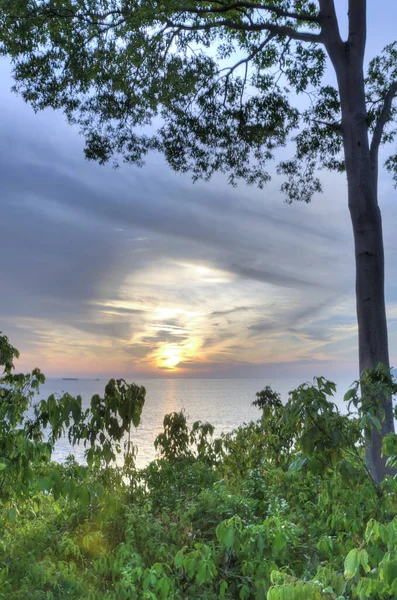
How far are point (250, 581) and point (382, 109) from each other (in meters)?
7.13

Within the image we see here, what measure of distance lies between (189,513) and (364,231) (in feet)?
13.0

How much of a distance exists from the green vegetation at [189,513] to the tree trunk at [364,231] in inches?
53.3

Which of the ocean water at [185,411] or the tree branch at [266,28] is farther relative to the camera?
the ocean water at [185,411]

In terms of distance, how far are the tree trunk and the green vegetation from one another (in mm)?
1353

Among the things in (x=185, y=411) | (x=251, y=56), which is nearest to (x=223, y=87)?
(x=251, y=56)

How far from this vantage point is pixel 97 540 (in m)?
4.18

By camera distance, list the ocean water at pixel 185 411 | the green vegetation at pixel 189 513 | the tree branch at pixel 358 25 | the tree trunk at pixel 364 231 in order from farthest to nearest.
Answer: the ocean water at pixel 185 411 < the tree branch at pixel 358 25 < the tree trunk at pixel 364 231 < the green vegetation at pixel 189 513

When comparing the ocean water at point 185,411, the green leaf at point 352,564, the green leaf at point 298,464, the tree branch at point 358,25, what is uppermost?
the tree branch at point 358,25

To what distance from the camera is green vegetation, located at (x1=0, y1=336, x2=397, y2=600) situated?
108 inches

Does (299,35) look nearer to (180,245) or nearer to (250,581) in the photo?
(180,245)

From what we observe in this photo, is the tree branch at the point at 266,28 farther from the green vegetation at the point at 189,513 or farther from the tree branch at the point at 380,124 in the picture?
the green vegetation at the point at 189,513

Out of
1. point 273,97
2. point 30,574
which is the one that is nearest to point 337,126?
point 273,97

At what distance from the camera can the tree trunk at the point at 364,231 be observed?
573 cm

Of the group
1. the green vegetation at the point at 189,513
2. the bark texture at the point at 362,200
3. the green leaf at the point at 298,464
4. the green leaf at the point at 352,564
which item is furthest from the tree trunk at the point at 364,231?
the green leaf at the point at 352,564
